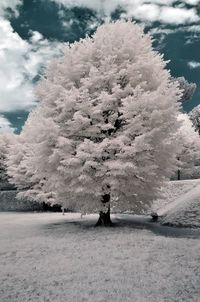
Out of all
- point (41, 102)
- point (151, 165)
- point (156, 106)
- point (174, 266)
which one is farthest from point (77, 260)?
point (41, 102)

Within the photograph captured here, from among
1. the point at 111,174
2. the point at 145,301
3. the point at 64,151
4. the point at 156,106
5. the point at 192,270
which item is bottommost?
the point at 145,301

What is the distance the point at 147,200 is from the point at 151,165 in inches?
111

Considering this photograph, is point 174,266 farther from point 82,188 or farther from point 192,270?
point 82,188

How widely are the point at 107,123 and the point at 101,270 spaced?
11.4 m

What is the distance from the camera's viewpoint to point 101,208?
20266 millimetres

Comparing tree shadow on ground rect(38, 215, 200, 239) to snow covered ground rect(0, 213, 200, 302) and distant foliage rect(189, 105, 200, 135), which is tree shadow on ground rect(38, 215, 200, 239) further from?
distant foliage rect(189, 105, 200, 135)

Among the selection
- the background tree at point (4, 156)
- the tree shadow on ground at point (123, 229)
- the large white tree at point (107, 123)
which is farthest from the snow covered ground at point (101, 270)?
the background tree at point (4, 156)

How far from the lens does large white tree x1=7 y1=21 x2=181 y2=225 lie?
1906 cm

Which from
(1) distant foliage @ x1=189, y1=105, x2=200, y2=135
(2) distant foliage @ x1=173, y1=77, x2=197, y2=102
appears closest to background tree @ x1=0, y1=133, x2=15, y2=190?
(1) distant foliage @ x1=189, y1=105, x2=200, y2=135

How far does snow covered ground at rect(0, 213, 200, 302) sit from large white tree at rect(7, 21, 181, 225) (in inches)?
160

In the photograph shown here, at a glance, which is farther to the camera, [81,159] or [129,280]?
[81,159]

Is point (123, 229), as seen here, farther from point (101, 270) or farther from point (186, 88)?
point (186, 88)

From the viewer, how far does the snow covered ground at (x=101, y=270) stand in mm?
8406

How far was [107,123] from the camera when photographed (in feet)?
68.7
